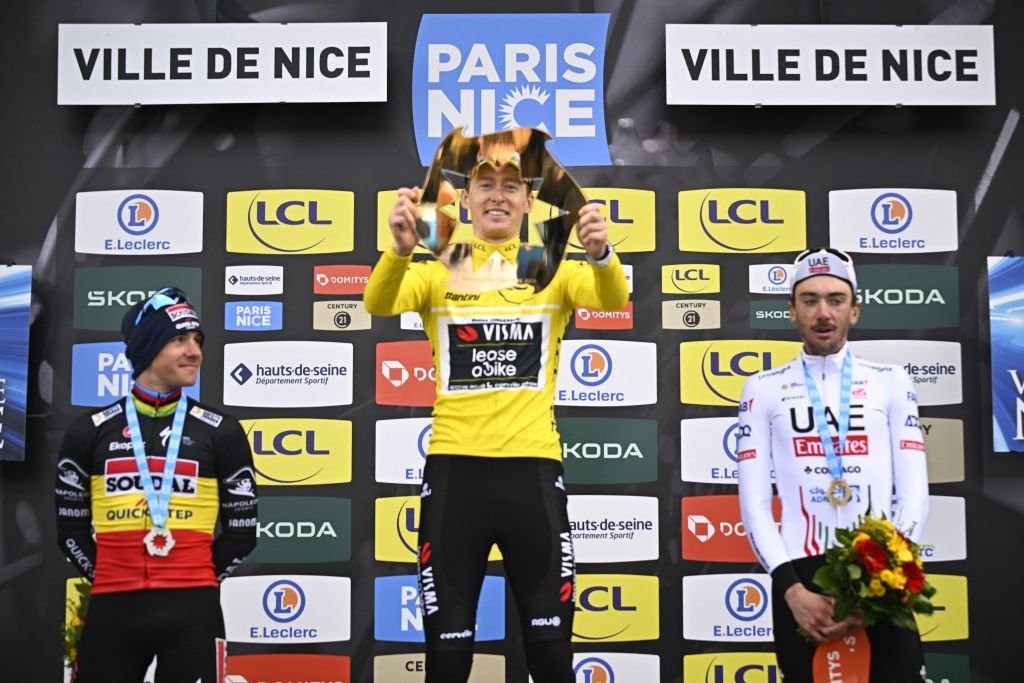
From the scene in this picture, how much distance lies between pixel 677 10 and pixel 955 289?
5.20 ft

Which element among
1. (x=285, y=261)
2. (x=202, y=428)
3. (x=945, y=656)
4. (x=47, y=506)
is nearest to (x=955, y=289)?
(x=945, y=656)

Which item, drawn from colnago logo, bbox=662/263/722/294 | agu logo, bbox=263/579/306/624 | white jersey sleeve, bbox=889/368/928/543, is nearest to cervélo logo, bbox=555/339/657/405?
colnago logo, bbox=662/263/722/294

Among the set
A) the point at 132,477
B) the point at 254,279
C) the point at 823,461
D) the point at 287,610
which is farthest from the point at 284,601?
the point at 823,461

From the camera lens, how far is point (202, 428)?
274 cm

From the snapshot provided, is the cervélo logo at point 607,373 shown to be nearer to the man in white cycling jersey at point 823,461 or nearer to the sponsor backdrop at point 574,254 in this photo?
the sponsor backdrop at point 574,254

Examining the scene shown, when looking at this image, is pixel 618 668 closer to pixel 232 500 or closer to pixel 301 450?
pixel 301 450

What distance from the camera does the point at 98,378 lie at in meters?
4.24

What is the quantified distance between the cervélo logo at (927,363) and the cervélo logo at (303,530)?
6.99 ft

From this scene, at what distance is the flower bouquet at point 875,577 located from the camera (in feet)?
7.62

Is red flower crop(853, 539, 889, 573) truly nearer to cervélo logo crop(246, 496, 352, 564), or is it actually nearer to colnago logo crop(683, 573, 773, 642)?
colnago logo crop(683, 573, 773, 642)

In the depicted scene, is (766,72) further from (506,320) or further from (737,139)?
(506,320)

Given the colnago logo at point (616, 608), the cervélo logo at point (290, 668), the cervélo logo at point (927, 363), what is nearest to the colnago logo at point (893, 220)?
the cervélo logo at point (927, 363)

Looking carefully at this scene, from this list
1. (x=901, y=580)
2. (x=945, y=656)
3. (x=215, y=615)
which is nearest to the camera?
(x=901, y=580)

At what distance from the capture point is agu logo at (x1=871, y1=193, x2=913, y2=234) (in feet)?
14.0
